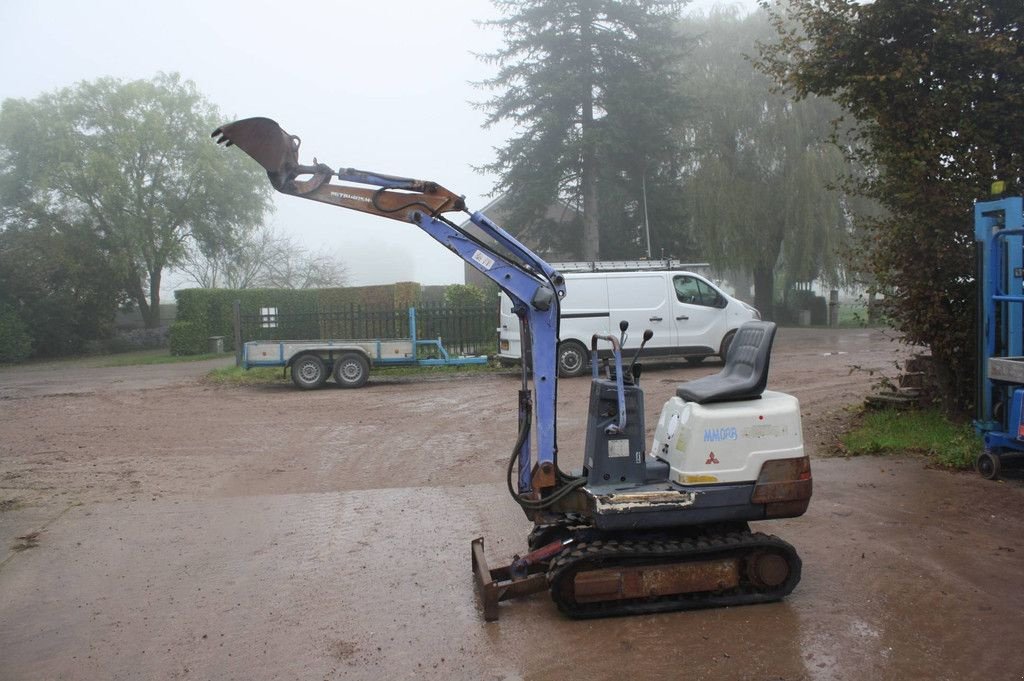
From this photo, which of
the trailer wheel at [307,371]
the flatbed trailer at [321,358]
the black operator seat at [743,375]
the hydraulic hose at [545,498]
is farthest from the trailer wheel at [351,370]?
the black operator seat at [743,375]

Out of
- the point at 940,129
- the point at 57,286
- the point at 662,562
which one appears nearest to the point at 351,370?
the point at 940,129

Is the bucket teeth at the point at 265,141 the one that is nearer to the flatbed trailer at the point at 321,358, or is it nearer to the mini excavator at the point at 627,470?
the mini excavator at the point at 627,470

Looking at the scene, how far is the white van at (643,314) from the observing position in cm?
1725

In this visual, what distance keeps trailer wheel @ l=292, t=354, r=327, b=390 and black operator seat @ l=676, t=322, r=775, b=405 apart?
1221 centimetres

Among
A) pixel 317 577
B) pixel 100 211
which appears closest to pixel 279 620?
pixel 317 577

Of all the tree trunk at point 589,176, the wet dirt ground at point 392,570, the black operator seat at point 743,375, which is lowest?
the wet dirt ground at point 392,570

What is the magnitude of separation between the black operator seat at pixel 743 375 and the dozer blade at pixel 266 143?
9.86ft

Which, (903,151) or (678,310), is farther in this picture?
(678,310)

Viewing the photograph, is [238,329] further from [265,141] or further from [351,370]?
[265,141]

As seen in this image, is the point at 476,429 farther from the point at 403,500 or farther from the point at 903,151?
the point at 903,151

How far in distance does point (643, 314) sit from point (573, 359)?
180cm

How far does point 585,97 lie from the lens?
29.6m

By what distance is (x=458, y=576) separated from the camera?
6059 millimetres

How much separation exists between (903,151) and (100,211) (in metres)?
36.2
